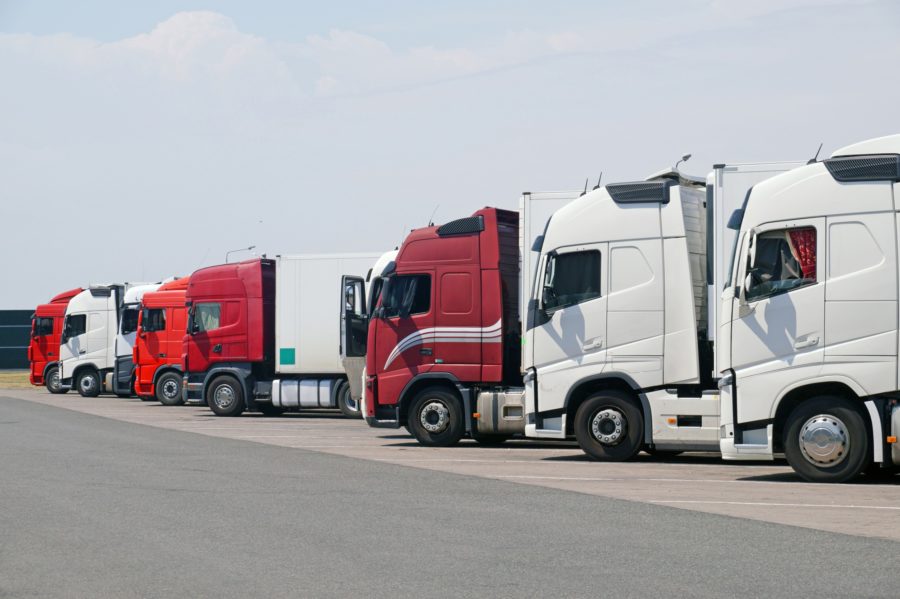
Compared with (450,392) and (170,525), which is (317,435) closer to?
(450,392)

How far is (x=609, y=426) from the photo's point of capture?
16156 mm

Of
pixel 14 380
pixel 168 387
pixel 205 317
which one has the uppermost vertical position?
pixel 205 317

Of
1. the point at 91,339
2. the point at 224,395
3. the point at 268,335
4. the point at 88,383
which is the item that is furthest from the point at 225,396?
the point at 88,383

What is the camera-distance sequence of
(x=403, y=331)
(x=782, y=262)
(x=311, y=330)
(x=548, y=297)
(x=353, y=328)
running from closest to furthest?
(x=782, y=262) < (x=548, y=297) < (x=403, y=331) < (x=353, y=328) < (x=311, y=330)

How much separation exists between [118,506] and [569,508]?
157 inches

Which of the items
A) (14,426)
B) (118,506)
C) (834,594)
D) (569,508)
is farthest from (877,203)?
(14,426)

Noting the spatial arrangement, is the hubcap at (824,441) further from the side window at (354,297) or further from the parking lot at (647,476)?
the side window at (354,297)

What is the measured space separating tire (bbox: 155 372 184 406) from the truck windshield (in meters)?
2.96

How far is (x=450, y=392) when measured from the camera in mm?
19031

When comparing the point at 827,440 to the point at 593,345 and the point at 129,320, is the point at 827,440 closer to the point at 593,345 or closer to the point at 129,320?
the point at 593,345

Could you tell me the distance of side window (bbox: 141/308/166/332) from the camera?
3347cm

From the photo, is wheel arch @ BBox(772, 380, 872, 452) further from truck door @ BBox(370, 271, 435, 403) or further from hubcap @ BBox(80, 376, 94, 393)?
hubcap @ BBox(80, 376, 94, 393)

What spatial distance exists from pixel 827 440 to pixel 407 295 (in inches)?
300

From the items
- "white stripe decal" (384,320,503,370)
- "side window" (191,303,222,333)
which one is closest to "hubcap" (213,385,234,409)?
"side window" (191,303,222,333)
